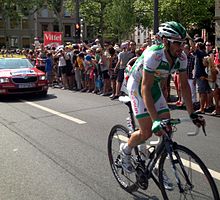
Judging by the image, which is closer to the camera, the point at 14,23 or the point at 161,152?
the point at 161,152

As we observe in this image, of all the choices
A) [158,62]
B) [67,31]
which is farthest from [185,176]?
[67,31]

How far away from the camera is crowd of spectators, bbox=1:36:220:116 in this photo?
31.7 ft

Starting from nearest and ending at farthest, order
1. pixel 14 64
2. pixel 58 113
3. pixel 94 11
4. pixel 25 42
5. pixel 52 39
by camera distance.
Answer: pixel 58 113 < pixel 14 64 < pixel 52 39 < pixel 94 11 < pixel 25 42

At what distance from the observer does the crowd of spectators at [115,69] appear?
31.7ft

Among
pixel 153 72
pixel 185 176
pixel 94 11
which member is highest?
pixel 94 11

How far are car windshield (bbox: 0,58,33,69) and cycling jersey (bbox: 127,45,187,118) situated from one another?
34.0 feet

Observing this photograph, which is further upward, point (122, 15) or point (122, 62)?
point (122, 15)

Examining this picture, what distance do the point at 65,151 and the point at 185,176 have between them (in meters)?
3.13

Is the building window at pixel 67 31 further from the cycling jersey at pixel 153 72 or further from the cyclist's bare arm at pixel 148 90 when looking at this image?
the cyclist's bare arm at pixel 148 90

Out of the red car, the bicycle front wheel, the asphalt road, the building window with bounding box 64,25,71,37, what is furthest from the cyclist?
the building window with bounding box 64,25,71,37

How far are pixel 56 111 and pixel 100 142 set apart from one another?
3722 mm

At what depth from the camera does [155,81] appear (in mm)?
3869

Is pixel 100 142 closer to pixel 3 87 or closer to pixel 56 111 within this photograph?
pixel 56 111

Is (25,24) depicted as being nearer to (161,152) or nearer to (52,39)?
(52,39)
